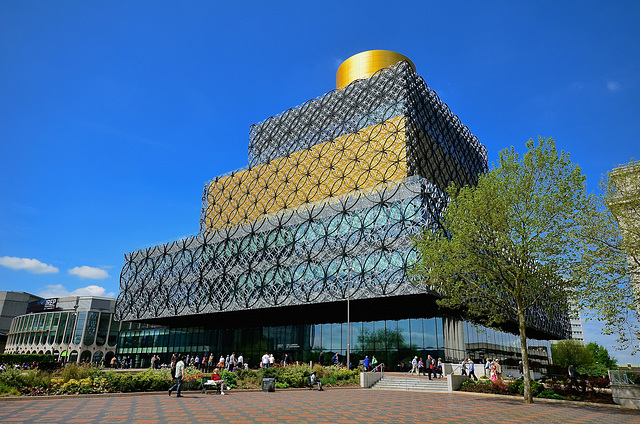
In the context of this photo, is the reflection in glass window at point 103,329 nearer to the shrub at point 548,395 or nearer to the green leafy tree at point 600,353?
the shrub at point 548,395

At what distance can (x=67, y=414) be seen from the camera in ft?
44.8

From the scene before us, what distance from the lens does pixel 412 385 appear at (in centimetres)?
3188

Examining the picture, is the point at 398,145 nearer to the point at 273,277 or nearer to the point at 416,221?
the point at 416,221

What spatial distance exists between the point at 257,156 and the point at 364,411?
6034cm

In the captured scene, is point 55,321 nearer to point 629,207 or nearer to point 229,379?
point 229,379

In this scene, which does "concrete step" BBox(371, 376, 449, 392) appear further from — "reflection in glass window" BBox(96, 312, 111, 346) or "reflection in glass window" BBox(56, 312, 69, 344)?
"reflection in glass window" BBox(56, 312, 69, 344)

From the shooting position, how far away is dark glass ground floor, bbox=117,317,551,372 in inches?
1785

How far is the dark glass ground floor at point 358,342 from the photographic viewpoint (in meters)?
45.3

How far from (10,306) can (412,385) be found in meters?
140

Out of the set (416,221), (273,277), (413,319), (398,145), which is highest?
(398,145)

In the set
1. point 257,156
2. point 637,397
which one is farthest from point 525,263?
point 257,156

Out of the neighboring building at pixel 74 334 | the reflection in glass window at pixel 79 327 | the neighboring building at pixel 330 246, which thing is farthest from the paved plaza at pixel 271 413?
the reflection in glass window at pixel 79 327

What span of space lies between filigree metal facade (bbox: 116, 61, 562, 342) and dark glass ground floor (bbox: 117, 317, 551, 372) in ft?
27.1

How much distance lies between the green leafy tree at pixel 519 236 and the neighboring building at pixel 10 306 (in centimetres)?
14225
